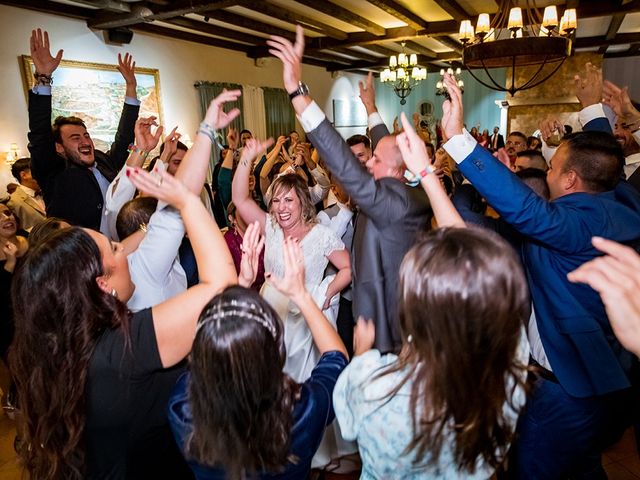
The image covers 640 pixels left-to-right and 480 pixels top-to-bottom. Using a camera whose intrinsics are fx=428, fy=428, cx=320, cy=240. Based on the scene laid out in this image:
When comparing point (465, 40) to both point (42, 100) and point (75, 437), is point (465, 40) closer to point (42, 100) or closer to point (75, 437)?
point (42, 100)

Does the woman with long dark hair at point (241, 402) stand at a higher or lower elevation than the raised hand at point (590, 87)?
lower

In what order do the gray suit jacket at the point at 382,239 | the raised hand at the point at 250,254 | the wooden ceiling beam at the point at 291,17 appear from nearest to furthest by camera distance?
the raised hand at the point at 250,254, the gray suit jacket at the point at 382,239, the wooden ceiling beam at the point at 291,17

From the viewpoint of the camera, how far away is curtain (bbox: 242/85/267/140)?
9.28 m

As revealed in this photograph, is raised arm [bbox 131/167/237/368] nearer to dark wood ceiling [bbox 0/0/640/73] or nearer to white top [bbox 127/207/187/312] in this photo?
white top [bbox 127/207/187/312]

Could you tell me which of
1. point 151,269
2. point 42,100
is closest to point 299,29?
point 151,269

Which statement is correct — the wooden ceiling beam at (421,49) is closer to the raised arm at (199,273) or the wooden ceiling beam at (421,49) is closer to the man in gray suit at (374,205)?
the man in gray suit at (374,205)

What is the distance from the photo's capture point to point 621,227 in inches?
54.1

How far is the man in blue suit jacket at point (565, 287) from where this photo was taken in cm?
130

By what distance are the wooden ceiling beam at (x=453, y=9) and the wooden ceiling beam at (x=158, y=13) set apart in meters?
2.98

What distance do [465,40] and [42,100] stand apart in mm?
3329

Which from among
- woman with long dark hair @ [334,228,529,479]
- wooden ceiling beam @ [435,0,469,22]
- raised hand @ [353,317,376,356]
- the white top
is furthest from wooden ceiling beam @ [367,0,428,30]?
woman with long dark hair @ [334,228,529,479]

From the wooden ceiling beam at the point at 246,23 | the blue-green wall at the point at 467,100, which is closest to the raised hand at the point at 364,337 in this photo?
the wooden ceiling beam at the point at 246,23

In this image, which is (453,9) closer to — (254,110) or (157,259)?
(254,110)

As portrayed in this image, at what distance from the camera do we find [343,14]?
6781mm
